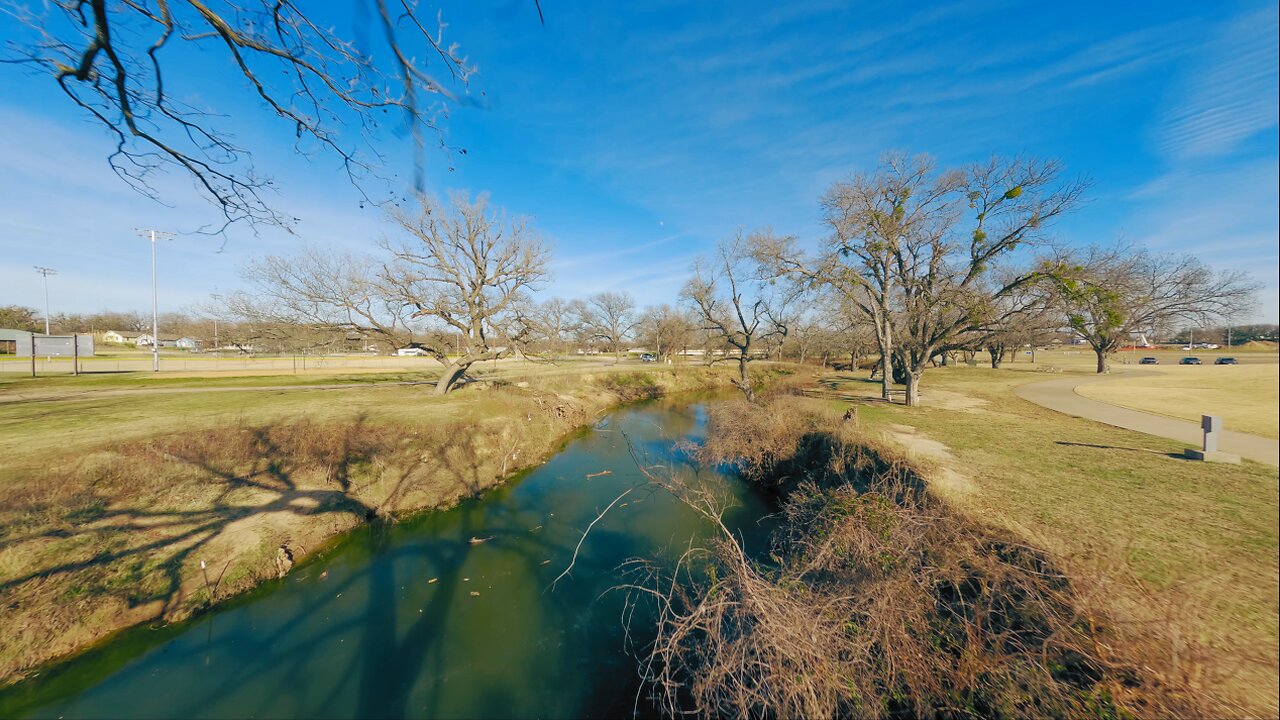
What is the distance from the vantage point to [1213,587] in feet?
9.38

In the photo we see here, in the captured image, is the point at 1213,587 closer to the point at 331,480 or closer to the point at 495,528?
the point at 495,528

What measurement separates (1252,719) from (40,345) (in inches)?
2055

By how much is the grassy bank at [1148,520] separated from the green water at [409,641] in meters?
4.61

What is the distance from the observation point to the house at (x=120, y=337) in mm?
70625

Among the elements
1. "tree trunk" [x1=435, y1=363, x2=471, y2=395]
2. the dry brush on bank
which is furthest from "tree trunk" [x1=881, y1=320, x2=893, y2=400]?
"tree trunk" [x1=435, y1=363, x2=471, y2=395]

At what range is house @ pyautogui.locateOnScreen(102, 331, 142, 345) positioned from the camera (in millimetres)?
70625

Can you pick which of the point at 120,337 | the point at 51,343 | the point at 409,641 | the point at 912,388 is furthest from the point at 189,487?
the point at 120,337

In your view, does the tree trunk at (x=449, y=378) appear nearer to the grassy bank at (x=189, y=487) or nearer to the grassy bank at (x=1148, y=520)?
the grassy bank at (x=189, y=487)

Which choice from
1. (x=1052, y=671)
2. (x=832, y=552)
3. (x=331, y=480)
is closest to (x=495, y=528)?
(x=331, y=480)

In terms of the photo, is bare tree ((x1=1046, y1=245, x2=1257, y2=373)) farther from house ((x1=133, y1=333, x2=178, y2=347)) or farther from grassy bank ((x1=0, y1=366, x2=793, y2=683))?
house ((x1=133, y1=333, x2=178, y2=347))

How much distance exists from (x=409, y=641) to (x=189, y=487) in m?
6.75

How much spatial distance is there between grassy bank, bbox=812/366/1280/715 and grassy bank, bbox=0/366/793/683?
37.9 ft

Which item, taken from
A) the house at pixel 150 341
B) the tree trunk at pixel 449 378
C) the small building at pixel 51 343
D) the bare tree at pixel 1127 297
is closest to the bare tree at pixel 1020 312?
the bare tree at pixel 1127 297

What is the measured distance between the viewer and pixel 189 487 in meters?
8.27
